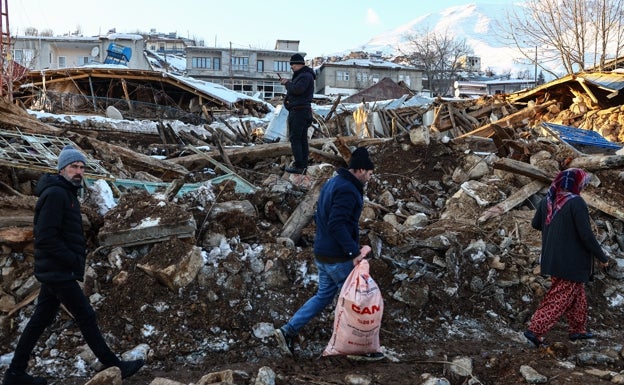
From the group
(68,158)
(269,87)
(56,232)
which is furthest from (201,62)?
(56,232)

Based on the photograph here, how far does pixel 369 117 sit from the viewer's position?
49.1ft

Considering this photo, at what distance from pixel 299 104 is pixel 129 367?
452 cm

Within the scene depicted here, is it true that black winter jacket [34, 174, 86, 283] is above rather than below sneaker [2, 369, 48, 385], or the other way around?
above

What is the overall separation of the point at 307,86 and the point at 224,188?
194 centimetres

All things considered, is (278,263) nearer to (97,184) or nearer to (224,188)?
(224,188)

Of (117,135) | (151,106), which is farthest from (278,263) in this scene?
(151,106)

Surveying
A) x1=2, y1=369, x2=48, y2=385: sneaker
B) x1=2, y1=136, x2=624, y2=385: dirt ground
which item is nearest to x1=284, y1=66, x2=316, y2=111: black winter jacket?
x1=2, y1=136, x2=624, y2=385: dirt ground

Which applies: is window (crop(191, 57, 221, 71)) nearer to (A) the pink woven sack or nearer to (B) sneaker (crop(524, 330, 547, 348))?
(B) sneaker (crop(524, 330, 547, 348))

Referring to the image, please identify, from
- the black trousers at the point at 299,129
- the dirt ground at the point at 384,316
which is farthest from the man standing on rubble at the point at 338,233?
the black trousers at the point at 299,129

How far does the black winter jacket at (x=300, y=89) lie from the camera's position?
7.50 meters

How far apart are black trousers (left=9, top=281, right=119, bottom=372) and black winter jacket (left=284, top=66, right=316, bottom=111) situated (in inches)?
→ 172

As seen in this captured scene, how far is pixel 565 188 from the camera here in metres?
4.84

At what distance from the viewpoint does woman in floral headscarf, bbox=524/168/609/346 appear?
187 inches

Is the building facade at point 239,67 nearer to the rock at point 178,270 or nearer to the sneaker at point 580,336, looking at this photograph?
the rock at point 178,270
